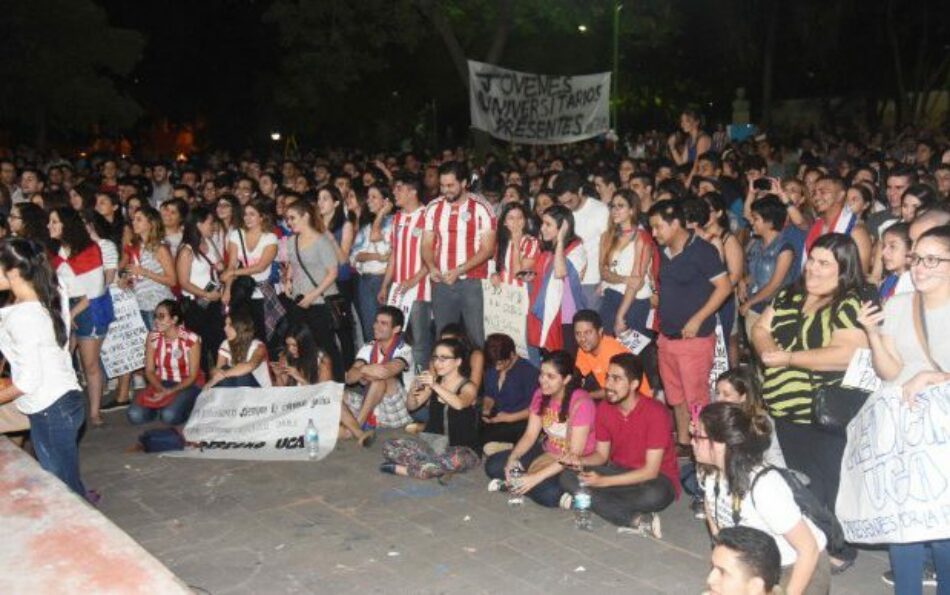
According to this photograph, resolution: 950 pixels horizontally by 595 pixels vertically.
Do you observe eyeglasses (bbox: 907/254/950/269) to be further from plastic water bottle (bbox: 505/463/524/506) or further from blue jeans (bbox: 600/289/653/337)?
blue jeans (bbox: 600/289/653/337)

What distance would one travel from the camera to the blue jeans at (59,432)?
6.14 metres

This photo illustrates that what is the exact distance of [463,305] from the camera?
29.6ft

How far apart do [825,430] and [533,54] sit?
82.0 ft

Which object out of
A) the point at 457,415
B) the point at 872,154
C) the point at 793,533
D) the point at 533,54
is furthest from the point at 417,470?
the point at 533,54

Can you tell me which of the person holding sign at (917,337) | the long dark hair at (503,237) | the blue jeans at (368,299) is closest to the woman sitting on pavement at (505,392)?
the long dark hair at (503,237)

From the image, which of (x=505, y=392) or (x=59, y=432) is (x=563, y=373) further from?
(x=59, y=432)

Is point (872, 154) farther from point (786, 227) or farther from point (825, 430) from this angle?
point (825, 430)

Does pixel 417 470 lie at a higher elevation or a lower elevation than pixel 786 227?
lower

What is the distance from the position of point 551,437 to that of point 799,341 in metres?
2.00

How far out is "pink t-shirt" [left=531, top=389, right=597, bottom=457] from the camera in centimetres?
693

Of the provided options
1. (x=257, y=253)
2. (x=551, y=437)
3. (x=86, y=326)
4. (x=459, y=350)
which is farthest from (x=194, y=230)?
(x=551, y=437)

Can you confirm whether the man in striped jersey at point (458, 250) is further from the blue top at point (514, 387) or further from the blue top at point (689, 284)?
the blue top at point (689, 284)

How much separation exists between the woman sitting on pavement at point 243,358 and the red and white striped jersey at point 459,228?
1607 millimetres

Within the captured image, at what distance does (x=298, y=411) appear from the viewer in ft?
27.3
